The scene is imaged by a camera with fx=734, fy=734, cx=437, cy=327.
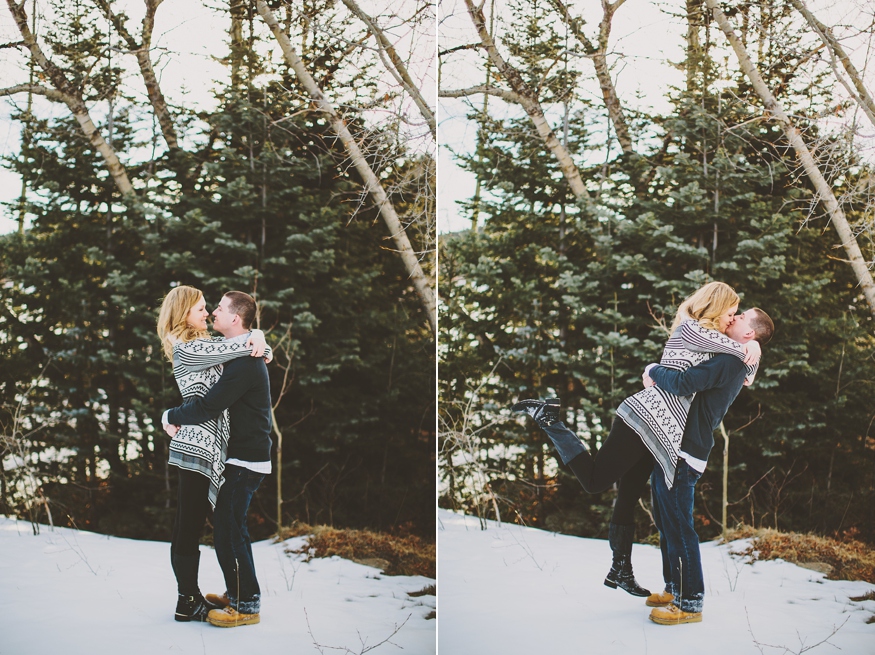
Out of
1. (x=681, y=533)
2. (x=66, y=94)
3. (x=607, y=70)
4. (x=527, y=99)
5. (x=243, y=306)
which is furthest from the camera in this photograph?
(x=527, y=99)

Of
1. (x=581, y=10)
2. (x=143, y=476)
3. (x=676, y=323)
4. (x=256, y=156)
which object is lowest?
(x=143, y=476)

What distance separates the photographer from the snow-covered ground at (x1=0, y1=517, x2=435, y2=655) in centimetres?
329

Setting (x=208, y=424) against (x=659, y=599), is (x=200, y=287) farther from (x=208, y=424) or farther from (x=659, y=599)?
(x=659, y=599)

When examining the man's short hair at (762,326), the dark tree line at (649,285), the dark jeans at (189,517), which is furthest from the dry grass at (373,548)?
the man's short hair at (762,326)

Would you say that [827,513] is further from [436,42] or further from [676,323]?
[436,42]

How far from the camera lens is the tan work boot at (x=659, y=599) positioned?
3.29m

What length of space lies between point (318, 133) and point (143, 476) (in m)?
1.88

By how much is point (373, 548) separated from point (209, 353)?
1.34 m

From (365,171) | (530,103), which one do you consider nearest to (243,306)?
(365,171)

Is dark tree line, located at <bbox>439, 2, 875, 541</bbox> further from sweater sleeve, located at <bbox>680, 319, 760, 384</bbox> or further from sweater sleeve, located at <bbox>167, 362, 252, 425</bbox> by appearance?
sweater sleeve, located at <bbox>167, 362, 252, 425</bbox>

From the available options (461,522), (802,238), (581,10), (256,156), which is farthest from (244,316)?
(802,238)

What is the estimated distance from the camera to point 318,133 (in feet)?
12.1

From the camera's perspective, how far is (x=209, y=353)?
3109 millimetres

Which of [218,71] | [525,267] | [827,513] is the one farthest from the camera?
[525,267]
